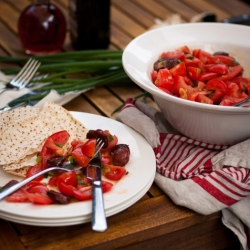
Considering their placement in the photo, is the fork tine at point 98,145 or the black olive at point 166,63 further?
the black olive at point 166,63

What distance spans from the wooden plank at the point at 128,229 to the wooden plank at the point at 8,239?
15 mm

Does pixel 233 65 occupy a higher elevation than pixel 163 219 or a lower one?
higher

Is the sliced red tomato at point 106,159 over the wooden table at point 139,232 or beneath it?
over

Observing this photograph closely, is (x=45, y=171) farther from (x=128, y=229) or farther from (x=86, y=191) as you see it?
(x=128, y=229)

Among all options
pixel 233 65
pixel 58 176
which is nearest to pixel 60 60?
pixel 233 65

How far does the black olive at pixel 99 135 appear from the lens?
54.9 inches

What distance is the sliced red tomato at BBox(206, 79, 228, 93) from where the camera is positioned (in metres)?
1.52

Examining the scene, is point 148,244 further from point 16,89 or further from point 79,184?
point 16,89

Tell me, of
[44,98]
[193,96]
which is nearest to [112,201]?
[193,96]

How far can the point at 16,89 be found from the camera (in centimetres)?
184

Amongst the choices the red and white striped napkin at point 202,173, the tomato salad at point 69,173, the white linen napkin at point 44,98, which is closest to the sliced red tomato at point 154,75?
the red and white striped napkin at point 202,173

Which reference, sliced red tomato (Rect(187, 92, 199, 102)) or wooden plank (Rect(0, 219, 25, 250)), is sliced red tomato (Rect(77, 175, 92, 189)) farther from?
sliced red tomato (Rect(187, 92, 199, 102))

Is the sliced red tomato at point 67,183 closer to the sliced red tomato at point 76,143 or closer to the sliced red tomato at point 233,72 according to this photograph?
the sliced red tomato at point 76,143

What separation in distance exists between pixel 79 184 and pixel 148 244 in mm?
225
